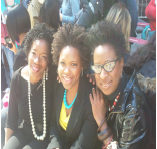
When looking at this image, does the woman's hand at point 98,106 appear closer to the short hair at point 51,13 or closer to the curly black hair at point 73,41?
the curly black hair at point 73,41

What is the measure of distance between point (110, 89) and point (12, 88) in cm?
118

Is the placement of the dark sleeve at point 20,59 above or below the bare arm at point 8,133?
above

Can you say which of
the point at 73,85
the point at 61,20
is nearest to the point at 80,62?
the point at 73,85

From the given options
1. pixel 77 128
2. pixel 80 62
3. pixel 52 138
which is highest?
pixel 80 62

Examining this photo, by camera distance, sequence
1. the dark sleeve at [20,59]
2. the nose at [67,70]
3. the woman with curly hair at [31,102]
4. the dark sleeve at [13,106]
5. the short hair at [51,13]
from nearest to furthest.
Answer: the nose at [67,70] < the woman with curly hair at [31,102] < the dark sleeve at [13,106] < the dark sleeve at [20,59] < the short hair at [51,13]

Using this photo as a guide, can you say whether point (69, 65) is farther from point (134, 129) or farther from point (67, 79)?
point (134, 129)

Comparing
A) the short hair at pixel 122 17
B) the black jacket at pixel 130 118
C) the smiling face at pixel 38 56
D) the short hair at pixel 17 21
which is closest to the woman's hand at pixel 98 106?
the black jacket at pixel 130 118

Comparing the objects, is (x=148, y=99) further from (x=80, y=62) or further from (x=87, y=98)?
(x=80, y=62)

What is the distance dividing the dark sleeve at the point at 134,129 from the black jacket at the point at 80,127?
1.19ft

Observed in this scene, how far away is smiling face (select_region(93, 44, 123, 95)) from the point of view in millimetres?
1457

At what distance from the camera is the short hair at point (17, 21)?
2547 mm

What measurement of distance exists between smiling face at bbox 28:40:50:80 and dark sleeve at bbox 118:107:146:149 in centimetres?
102

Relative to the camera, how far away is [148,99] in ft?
5.38

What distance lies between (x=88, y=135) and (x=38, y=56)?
967mm
